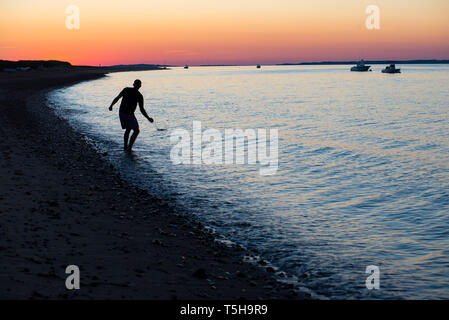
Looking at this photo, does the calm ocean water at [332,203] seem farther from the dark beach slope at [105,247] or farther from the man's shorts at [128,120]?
the man's shorts at [128,120]

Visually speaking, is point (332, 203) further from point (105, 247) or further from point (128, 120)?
point (128, 120)

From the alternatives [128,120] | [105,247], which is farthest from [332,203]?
[128,120]

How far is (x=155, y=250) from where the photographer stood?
21.2ft

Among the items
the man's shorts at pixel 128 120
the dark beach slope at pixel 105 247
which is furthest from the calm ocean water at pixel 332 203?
the man's shorts at pixel 128 120

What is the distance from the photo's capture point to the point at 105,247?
20.7 feet

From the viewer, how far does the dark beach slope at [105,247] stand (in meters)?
5.07

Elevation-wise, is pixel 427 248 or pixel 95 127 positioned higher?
pixel 95 127

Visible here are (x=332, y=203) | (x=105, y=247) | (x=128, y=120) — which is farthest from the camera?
(x=128, y=120)

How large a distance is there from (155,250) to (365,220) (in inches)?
184
